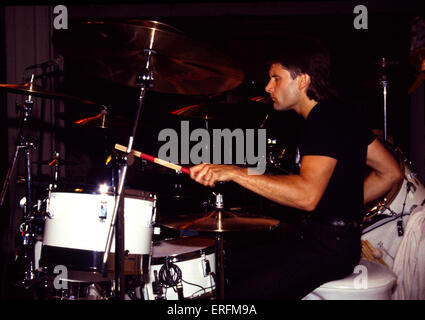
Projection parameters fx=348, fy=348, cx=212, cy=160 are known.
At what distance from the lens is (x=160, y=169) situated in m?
3.18

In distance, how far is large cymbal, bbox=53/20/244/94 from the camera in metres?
1.38

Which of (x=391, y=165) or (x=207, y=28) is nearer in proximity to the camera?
(x=391, y=165)

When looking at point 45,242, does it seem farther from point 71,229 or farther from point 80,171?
point 80,171

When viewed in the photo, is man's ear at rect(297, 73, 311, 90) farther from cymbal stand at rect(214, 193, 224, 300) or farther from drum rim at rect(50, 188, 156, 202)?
drum rim at rect(50, 188, 156, 202)

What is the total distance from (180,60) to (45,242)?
114 cm

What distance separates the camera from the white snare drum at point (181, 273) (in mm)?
1934

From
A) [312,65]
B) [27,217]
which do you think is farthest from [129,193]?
[312,65]

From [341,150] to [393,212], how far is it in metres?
1.12

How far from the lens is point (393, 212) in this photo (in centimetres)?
231

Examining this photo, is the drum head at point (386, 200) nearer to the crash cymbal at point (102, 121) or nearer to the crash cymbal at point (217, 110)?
the crash cymbal at point (217, 110)
